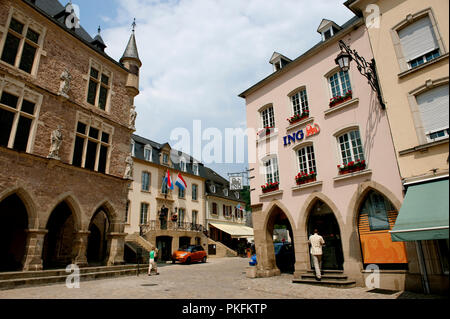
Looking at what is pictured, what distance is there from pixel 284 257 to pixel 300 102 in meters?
8.65

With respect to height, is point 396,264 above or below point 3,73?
below

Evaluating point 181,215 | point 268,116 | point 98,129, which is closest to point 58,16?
point 98,129

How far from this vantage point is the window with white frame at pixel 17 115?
11039mm

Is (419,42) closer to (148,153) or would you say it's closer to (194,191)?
(148,153)

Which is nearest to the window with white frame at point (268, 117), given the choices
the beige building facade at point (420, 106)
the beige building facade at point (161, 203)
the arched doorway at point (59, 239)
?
the beige building facade at point (420, 106)

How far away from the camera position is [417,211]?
698 cm

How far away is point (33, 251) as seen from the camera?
36.0 ft

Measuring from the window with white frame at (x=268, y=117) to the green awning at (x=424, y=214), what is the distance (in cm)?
789

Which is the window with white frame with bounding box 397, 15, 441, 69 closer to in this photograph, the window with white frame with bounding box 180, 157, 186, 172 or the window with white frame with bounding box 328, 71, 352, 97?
the window with white frame with bounding box 328, 71, 352, 97

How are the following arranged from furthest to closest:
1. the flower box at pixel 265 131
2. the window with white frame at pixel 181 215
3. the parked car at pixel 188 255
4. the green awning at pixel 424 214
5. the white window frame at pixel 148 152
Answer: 1. the window with white frame at pixel 181 215
2. the white window frame at pixel 148 152
3. the parked car at pixel 188 255
4. the flower box at pixel 265 131
5. the green awning at pixel 424 214

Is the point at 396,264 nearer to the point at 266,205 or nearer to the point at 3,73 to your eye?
the point at 266,205

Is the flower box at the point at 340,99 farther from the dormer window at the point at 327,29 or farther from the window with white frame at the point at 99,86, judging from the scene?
the window with white frame at the point at 99,86
